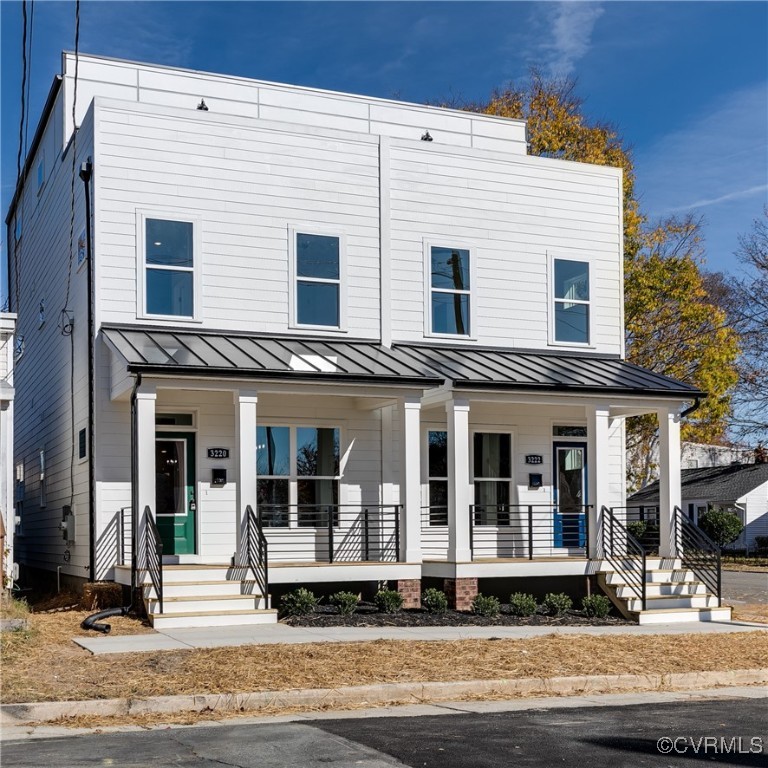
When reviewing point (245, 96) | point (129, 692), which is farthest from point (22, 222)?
point (129, 692)

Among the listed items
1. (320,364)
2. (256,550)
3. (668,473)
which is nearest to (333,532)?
(256,550)

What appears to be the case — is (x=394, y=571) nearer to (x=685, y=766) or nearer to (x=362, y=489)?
(x=362, y=489)

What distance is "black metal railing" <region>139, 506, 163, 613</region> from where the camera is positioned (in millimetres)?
15883

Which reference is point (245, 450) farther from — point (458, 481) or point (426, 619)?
point (426, 619)

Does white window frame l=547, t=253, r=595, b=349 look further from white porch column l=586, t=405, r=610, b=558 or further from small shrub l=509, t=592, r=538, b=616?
small shrub l=509, t=592, r=538, b=616

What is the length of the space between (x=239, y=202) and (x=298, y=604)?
7.29 m

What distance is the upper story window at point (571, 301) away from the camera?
875 inches

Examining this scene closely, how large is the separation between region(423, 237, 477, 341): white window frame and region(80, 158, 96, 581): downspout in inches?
239

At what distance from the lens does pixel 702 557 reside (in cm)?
1927

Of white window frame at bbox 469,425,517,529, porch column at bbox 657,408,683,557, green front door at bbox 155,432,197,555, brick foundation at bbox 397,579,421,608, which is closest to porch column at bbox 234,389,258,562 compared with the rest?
green front door at bbox 155,432,197,555

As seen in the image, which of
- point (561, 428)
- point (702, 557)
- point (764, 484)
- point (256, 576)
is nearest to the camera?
point (256, 576)

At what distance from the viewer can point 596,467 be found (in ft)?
64.4

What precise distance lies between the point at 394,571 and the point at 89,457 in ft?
17.3

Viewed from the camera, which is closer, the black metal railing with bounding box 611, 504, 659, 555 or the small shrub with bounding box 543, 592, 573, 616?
the small shrub with bounding box 543, 592, 573, 616
